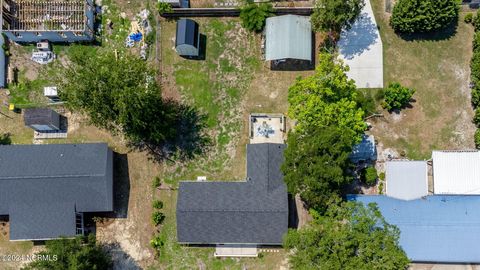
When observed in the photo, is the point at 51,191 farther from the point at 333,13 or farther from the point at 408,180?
the point at 408,180

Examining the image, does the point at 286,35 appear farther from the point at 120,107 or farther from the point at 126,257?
the point at 126,257

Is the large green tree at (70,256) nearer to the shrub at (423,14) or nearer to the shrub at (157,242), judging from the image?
the shrub at (157,242)

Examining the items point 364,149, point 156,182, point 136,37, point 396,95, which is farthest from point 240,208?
point 136,37

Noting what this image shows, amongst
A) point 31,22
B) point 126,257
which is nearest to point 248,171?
point 126,257

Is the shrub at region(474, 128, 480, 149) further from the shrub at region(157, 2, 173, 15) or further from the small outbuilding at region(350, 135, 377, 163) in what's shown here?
the shrub at region(157, 2, 173, 15)

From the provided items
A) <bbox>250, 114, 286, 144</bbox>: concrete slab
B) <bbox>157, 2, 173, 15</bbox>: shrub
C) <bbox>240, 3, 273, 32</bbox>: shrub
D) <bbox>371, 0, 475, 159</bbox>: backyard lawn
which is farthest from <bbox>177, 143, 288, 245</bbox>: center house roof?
<bbox>157, 2, 173, 15</bbox>: shrub
